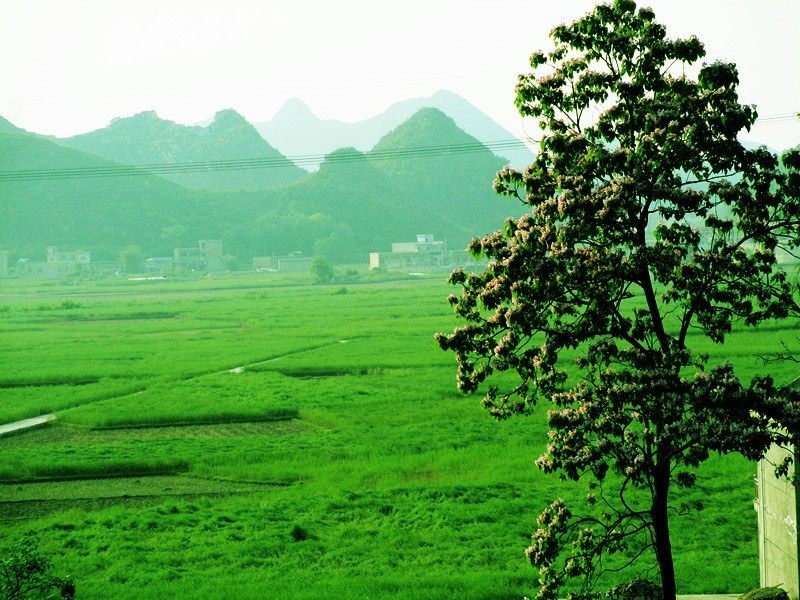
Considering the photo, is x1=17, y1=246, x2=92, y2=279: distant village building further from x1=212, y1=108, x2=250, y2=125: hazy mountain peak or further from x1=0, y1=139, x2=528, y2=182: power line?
x1=212, y1=108, x2=250, y2=125: hazy mountain peak

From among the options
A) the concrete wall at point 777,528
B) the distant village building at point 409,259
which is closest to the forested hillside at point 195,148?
the distant village building at point 409,259

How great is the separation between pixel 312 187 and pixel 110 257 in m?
41.5

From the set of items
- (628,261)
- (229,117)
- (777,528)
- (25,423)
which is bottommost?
(25,423)

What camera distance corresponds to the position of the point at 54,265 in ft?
347

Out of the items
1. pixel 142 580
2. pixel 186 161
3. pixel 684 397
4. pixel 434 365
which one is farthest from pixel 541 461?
pixel 186 161

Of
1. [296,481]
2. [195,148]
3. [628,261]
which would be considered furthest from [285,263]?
[628,261]

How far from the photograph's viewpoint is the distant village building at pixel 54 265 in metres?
105

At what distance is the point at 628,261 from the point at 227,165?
614ft

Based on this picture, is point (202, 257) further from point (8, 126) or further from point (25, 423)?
point (25, 423)

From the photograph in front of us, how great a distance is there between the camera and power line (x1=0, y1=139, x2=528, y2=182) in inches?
4914

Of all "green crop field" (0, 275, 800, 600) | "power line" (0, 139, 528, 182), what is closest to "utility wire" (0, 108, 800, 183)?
"power line" (0, 139, 528, 182)

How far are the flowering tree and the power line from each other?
327ft

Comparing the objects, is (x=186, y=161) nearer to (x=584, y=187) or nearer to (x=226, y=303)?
(x=226, y=303)

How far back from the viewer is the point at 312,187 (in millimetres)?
142125
